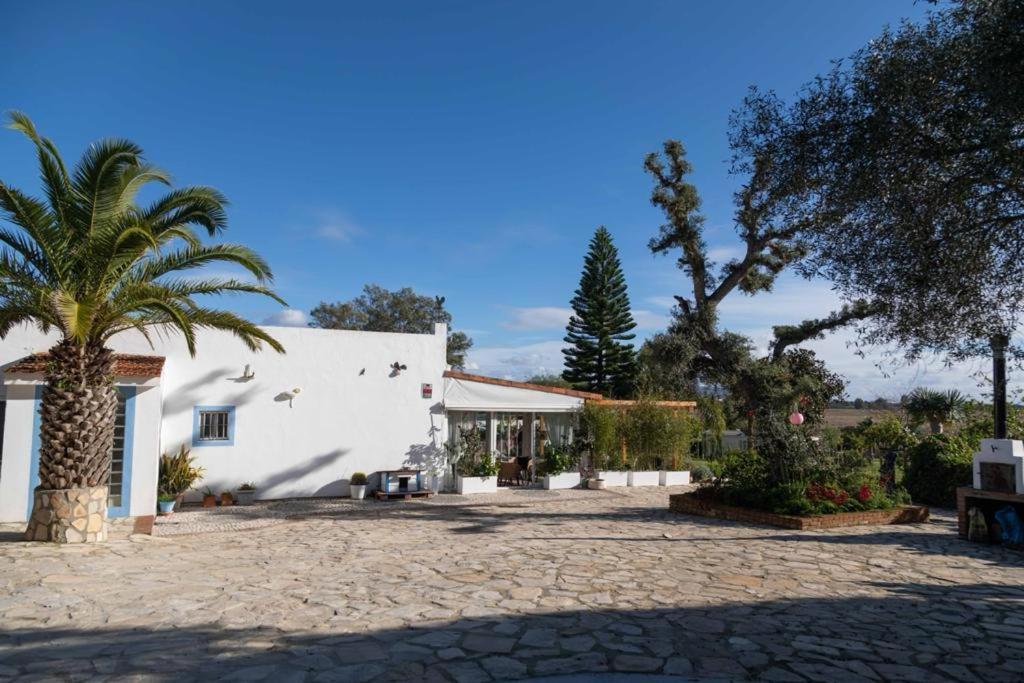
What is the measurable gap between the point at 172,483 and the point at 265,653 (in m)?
9.03

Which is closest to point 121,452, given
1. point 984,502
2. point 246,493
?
point 246,493

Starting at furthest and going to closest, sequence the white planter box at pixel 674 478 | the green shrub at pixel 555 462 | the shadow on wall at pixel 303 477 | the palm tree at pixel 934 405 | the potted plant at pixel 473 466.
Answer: the palm tree at pixel 934 405
the white planter box at pixel 674 478
the green shrub at pixel 555 462
the potted plant at pixel 473 466
the shadow on wall at pixel 303 477

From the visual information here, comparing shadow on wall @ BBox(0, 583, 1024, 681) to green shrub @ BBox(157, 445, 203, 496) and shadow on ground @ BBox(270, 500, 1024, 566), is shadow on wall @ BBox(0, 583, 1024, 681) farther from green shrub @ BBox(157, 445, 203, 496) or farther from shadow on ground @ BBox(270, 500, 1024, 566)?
green shrub @ BBox(157, 445, 203, 496)

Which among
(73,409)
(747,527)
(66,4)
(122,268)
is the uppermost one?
(66,4)

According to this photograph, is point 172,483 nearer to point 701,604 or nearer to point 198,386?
point 198,386

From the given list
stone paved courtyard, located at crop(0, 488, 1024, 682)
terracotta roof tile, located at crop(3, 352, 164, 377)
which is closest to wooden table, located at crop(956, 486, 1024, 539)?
stone paved courtyard, located at crop(0, 488, 1024, 682)

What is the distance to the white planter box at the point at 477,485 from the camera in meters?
15.6

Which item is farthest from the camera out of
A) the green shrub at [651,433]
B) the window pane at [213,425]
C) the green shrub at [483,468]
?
the green shrub at [651,433]

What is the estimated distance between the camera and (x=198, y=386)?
44.5ft

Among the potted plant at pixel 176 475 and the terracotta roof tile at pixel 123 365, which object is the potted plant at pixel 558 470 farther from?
the terracotta roof tile at pixel 123 365

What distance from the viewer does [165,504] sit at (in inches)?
484

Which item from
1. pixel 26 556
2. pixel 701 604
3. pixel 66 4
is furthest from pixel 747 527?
pixel 66 4

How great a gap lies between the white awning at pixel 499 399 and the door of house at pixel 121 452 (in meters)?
6.76

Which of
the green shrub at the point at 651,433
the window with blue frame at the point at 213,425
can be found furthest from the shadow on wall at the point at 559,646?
the green shrub at the point at 651,433
